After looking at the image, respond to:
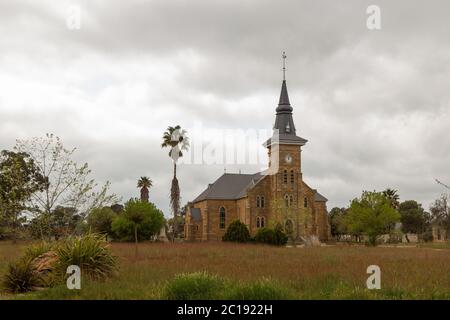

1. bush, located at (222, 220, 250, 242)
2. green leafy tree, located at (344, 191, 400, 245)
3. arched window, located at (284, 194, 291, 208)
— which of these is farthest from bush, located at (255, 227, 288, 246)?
arched window, located at (284, 194, 291, 208)

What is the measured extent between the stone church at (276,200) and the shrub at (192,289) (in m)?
48.4

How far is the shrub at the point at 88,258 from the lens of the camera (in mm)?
15157

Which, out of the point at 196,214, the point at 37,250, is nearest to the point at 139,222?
the point at 196,214

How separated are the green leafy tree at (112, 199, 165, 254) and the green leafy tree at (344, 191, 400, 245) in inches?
787

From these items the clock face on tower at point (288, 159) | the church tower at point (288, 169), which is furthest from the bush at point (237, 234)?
the clock face on tower at point (288, 159)

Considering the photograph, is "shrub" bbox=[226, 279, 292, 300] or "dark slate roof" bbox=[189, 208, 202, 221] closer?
"shrub" bbox=[226, 279, 292, 300]

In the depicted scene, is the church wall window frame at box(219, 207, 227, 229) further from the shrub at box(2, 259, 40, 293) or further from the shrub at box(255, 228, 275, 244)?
the shrub at box(2, 259, 40, 293)

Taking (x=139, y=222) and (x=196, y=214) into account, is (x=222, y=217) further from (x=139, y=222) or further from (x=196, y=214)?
(x=139, y=222)

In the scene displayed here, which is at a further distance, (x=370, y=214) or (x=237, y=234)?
(x=237, y=234)

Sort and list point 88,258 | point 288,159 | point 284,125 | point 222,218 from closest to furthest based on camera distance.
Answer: point 88,258 < point 288,159 < point 284,125 < point 222,218

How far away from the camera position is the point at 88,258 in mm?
15414

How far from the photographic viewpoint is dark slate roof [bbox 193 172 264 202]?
70875 millimetres

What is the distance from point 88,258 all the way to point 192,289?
16.0 ft

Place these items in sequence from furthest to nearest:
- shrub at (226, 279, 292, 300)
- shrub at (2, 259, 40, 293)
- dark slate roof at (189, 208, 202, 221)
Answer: dark slate roof at (189, 208, 202, 221)
shrub at (2, 259, 40, 293)
shrub at (226, 279, 292, 300)
